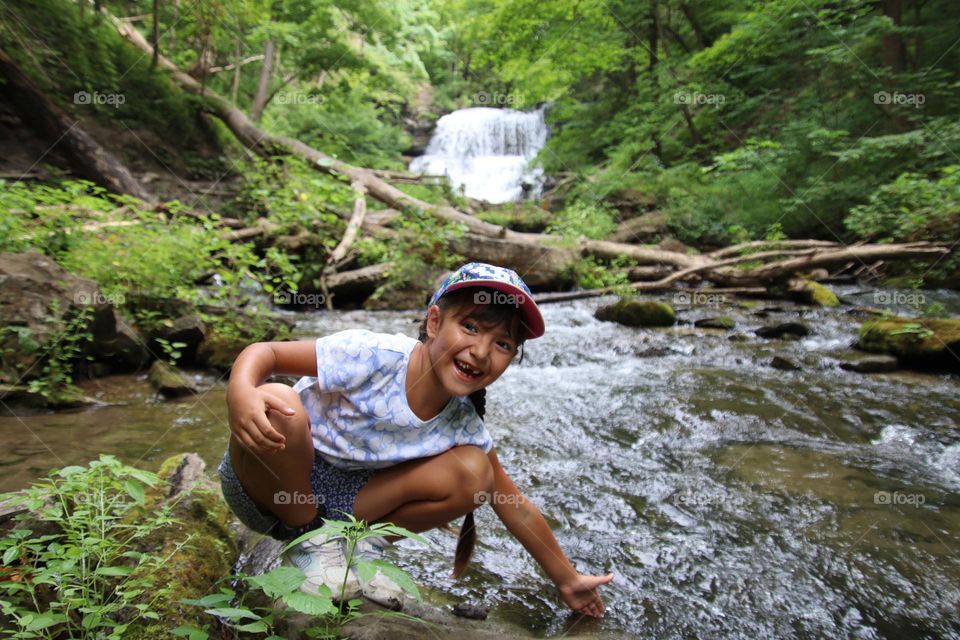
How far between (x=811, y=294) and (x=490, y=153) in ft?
49.6

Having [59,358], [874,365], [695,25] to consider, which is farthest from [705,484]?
[695,25]

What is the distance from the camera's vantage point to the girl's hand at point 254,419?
1326mm

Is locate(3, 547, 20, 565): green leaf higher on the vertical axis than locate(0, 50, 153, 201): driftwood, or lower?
lower

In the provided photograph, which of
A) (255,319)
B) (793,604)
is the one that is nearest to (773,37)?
(255,319)

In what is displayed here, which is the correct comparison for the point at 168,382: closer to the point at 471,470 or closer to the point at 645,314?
the point at 471,470

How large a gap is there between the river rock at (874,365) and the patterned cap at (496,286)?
15.1 feet

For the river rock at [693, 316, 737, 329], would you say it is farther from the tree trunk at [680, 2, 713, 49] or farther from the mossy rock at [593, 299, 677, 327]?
the tree trunk at [680, 2, 713, 49]

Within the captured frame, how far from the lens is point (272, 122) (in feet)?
51.6

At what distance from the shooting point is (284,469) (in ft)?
4.97

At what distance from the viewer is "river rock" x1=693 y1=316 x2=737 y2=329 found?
6.63 meters

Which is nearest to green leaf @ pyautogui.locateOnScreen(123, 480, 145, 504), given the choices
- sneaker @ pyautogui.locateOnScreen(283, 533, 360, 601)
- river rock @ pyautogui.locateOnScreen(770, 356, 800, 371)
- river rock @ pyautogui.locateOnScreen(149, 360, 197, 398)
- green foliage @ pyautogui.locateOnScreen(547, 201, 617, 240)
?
sneaker @ pyautogui.locateOnScreen(283, 533, 360, 601)

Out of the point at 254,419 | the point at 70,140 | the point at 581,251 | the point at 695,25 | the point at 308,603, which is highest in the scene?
the point at 695,25

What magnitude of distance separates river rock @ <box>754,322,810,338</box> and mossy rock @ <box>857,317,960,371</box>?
0.80 metres

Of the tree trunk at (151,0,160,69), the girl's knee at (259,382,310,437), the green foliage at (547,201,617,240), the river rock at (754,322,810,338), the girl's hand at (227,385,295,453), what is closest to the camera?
the girl's hand at (227,385,295,453)
